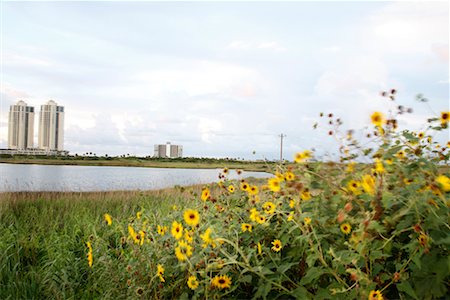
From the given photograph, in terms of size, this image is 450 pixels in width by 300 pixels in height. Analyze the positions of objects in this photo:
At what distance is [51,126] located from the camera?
61.1 meters

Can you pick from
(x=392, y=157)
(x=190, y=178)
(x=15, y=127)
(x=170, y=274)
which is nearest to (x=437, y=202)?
(x=392, y=157)

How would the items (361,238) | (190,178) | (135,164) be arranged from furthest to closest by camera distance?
(135,164) → (190,178) → (361,238)

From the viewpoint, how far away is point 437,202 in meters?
1.67

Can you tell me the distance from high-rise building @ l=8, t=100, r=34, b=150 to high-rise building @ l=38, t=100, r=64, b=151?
1494 millimetres

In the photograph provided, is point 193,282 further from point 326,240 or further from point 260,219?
point 326,240

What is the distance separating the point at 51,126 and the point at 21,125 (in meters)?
3.98

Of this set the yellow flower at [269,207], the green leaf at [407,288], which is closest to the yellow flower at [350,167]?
the yellow flower at [269,207]

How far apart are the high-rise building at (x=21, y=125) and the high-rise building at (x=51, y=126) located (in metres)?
1.49

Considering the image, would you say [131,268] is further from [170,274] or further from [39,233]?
[39,233]

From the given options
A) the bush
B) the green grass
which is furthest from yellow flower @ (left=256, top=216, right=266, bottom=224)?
the green grass

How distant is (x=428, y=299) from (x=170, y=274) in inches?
48.7

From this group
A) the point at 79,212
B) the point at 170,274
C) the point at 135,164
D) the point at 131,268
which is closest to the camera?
the point at 170,274

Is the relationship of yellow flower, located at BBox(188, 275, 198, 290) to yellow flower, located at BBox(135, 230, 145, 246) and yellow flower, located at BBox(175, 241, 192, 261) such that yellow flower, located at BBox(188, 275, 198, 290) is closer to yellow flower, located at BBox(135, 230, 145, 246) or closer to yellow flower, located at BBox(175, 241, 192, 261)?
yellow flower, located at BBox(175, 241, 192, 261)

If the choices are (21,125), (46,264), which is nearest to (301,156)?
(46,264)
